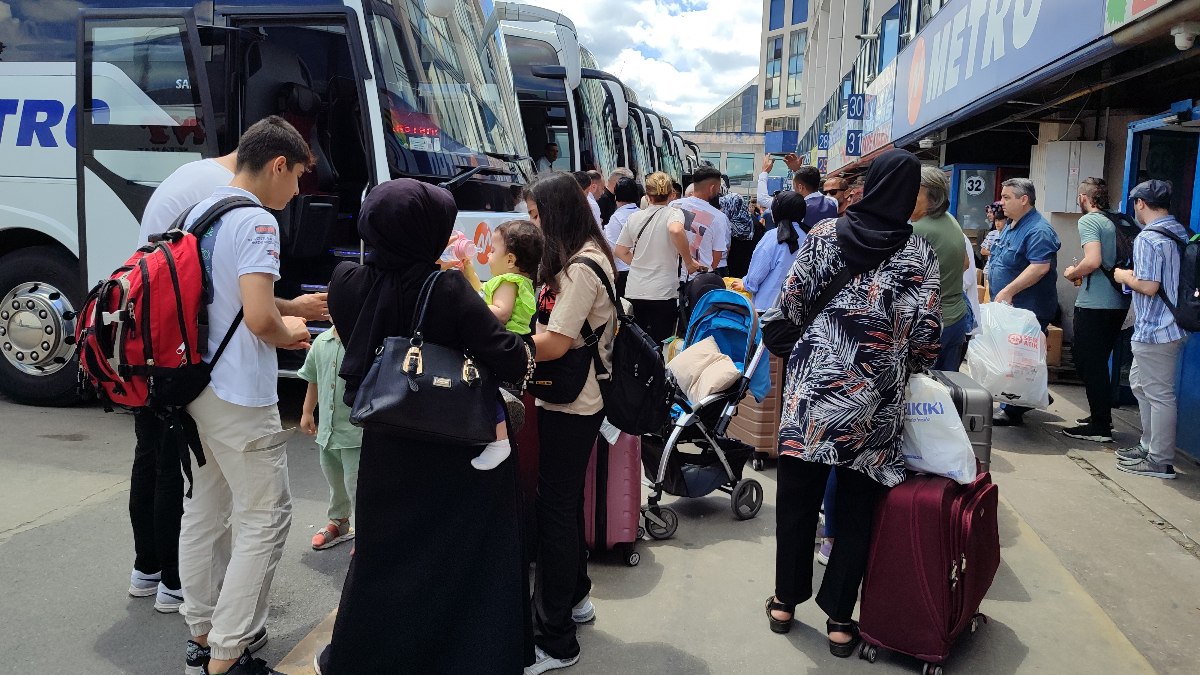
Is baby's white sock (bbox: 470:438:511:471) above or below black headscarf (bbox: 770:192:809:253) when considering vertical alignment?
below

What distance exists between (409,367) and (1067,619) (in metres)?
3.05

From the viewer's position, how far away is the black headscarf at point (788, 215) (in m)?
5.75

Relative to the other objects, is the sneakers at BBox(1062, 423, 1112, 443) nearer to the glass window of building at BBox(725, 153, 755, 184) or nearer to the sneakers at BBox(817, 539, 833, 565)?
the sneakers at BBox(817, 539, 833, 565)

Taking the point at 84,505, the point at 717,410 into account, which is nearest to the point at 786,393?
the point at 717,410

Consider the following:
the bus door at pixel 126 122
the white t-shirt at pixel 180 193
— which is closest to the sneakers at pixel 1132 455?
the white t-shirt at pixel 180 193

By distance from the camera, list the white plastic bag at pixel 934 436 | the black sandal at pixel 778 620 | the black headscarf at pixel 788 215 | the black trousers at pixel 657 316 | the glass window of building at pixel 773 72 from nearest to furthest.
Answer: the white plastic bag at pixel 934 436, the black sandal at pixel 778 620, the black headscarf at pixel 788 215, the black trousers at pixel 657 316, the glass window of building at pixel 773 72

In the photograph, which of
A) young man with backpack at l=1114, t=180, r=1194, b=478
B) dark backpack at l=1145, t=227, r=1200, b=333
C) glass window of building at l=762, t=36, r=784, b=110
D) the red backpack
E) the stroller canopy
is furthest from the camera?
glass window of building at l=762, t=36, r=784, b=110

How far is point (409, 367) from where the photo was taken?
7.79 ft

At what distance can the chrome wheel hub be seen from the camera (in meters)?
6.46

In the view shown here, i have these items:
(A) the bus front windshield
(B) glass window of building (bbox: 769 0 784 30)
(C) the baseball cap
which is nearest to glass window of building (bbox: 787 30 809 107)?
(B) glass window of building (bbox: 769 0 784 30)

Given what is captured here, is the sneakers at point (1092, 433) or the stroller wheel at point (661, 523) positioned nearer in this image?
the stroller wheel at point (661, 523)

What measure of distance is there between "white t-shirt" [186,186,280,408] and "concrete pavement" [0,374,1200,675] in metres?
1.05

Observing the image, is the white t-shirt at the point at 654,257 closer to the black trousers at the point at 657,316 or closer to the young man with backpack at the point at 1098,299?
the black trousers at the point at 657,316

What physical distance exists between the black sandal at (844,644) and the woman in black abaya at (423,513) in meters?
1.33
